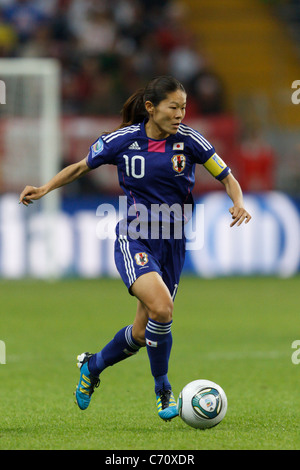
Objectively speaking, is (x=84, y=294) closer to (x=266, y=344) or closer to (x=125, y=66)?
(x=266, y=344)

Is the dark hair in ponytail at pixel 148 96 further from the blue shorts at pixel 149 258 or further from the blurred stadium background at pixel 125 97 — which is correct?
the blurred stadium background at pixel 125 97

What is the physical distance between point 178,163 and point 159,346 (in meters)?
1.09

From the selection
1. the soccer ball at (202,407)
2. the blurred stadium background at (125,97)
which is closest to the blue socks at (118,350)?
the soccer ball at (202,407)

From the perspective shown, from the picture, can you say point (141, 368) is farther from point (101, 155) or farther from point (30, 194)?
point (30, 194)

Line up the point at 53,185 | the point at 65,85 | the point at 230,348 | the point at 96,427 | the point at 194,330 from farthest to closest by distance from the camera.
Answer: the point at 65,85
the point at 194,330
the point at 230,348
the point at 53,185
the point at 96,427

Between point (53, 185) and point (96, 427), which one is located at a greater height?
point (53, 185)

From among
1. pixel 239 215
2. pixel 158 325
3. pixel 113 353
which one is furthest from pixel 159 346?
pixel 239 215

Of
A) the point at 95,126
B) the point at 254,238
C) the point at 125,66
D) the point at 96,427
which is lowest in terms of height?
the point at 96,427

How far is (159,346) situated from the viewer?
529 cm

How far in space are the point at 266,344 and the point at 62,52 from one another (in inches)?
407

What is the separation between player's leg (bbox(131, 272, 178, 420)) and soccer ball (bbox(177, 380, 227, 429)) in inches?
7.1

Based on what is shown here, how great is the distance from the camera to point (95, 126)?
15.5 metres
